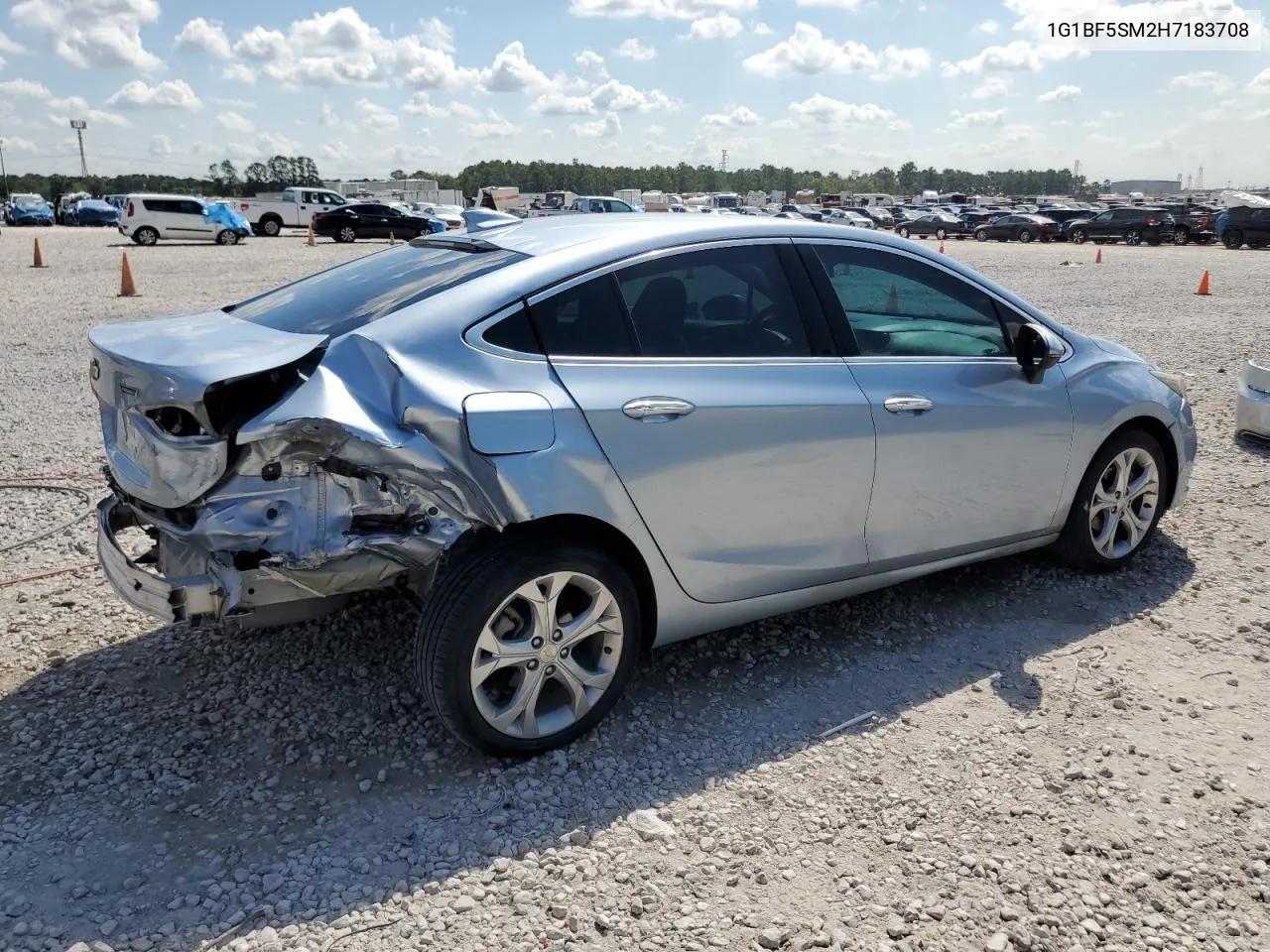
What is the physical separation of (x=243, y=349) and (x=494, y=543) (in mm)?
969

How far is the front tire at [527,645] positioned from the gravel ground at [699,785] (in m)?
0.14

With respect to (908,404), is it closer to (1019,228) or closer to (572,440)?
(572,440)

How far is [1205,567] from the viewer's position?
16.8 ft

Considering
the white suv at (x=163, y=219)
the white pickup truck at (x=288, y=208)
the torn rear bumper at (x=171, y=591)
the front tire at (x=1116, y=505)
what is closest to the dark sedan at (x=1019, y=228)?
the white pickup truck at (x=288, y=208)

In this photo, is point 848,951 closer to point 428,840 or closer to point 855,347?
point 428,840

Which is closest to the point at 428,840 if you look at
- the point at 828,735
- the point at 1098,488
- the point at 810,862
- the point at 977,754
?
the point at 810,862

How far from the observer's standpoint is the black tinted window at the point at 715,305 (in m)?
3.58

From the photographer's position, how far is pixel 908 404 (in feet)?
13.0

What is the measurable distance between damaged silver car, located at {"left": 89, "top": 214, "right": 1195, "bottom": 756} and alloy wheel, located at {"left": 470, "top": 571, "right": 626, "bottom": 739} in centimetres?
1

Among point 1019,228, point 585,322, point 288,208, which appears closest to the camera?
point 585,322

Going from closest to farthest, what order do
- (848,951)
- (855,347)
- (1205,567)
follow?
(848,951), (855,347), (1205,567)

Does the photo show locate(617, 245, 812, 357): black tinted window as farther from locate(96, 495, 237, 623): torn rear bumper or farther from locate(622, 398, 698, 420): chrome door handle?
locate(96, 495, 237, 623): torn rear bumper

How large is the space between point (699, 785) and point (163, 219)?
35.5m

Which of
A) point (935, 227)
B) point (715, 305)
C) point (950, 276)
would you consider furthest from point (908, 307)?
point (935, 227)
